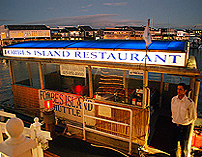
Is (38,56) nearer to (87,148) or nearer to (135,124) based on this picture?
(87,148)

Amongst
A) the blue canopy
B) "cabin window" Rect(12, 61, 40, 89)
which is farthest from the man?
"cabin window" Rect(12, 61, 40, 89)

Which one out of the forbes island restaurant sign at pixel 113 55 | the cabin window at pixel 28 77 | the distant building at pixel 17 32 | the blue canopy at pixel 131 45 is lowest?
the cabin window at pixel 28 77

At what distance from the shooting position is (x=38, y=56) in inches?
332

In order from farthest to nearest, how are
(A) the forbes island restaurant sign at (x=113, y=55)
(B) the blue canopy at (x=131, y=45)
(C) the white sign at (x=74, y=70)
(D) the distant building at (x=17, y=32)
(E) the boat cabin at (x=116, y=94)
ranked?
1. (D) the distant building at (x=17, y=32)
2. (C) the white sign at (x=74, y=70)
3. (B) the blue canopy at (x=131, y=45)
4. (E) the boat cabin at (x=116, y=94)
5. (A) the forbes island restaurant sign at (x=113, y=55)

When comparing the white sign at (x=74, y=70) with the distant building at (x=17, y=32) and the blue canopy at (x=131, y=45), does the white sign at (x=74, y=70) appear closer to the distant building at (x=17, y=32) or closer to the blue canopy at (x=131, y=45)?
the blue canopy at (x=131, y=45)

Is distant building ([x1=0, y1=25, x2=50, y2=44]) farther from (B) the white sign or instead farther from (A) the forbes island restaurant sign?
(B) the white sign

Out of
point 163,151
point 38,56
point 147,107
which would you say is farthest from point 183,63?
point 38,56

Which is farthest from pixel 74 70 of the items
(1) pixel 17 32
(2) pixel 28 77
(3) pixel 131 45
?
(1) pixel 17 32

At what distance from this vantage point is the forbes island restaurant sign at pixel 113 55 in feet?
17.4

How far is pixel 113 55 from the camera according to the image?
6398 mm

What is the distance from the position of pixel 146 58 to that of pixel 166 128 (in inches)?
153

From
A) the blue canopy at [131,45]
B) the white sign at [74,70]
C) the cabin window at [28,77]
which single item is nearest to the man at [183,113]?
the blue canopy at [131,45]

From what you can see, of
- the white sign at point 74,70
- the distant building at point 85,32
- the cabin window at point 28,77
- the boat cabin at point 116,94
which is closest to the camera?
the boat cabin at point 116,94

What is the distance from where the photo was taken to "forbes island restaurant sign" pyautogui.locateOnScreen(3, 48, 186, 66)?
17.4 feet
